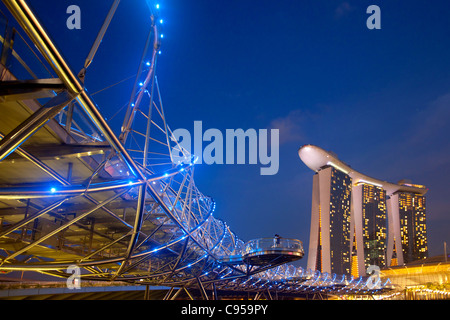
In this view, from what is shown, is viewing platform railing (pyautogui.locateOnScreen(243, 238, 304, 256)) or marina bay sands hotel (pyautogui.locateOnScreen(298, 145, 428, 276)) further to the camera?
marina bay sands hotel (pyautogui.locateOnScreen(298, 145, 428, 276))

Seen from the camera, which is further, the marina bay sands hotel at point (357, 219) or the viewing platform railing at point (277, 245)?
the marina bay sands hotel at point (357, 219)

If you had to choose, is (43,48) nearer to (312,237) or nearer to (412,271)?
(412,271)

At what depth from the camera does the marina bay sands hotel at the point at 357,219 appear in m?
125

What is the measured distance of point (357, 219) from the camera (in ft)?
453

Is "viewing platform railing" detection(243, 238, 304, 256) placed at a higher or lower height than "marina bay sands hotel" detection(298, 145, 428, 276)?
lower

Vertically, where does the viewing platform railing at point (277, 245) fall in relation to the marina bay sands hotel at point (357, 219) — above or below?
below

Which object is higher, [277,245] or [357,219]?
[357,219]

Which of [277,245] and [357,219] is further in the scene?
[357,219]

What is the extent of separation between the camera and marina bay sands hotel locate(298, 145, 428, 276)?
4934 inches
